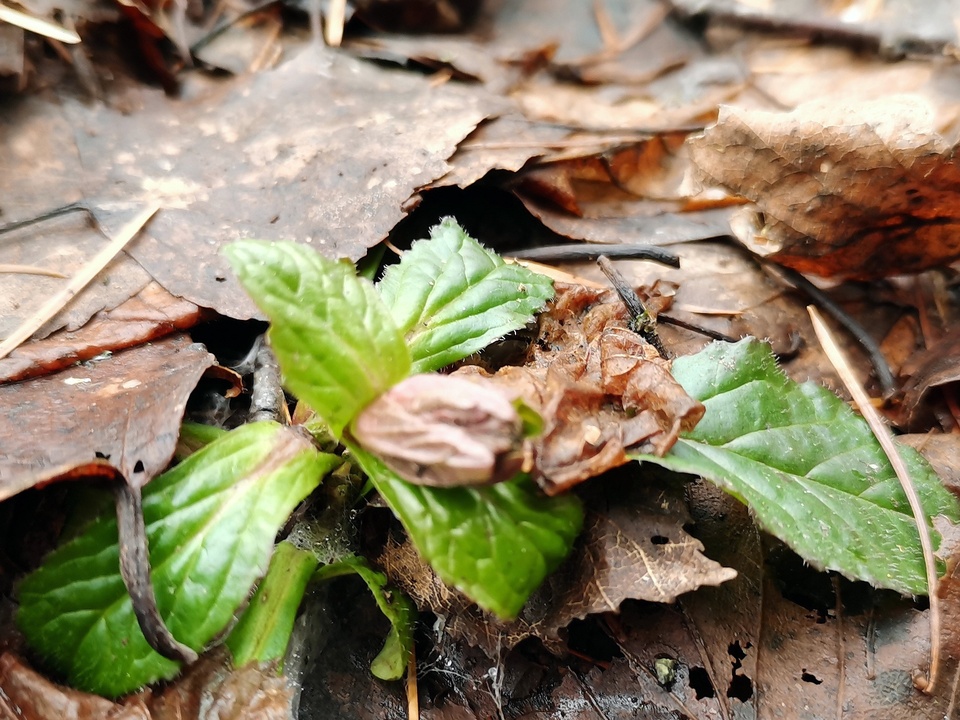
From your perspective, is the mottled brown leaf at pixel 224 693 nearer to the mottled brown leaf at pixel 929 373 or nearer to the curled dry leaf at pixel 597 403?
the curled dry leaf at pixel 597 403

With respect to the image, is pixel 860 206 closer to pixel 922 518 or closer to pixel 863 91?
pixel 922 518

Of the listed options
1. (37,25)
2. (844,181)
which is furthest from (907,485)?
(37,25)

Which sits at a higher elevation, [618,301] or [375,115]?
[375,115]

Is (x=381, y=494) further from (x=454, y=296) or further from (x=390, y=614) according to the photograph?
(x=454, y=296)

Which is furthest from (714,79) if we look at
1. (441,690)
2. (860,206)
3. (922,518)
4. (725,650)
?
(441,690)

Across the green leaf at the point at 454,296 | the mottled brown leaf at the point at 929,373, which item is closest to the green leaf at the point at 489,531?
the green leaf at the point at 454,296

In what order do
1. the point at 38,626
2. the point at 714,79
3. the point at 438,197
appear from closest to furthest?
the point at 38,626 → the point at 438,197 → the point at 714,79
